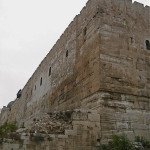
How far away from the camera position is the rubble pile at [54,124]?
21.7 feet

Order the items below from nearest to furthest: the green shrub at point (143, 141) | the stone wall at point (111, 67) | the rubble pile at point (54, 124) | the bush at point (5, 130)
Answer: the bush at point (5, 130), the rubble pile at point (54, 124), the green shrub at point (143, 141), the stone wall at point (111, 67)

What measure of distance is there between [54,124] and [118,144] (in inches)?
78.2

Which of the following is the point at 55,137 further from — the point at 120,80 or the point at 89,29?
the point at 89,29

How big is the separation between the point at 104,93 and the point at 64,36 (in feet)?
19.7

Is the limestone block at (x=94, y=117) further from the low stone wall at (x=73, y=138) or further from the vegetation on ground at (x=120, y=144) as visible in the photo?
the vegetation on ground at (x=120, y=144)

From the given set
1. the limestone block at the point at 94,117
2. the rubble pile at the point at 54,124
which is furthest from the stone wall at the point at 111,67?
the rubble pile at the point at 54,124

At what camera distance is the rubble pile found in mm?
6624

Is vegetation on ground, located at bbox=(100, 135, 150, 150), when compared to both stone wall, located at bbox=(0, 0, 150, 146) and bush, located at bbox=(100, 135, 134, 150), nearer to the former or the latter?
bush, located at bbox=(100, 135, 134, 150)

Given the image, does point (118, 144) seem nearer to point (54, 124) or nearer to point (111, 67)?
point (54, 124)

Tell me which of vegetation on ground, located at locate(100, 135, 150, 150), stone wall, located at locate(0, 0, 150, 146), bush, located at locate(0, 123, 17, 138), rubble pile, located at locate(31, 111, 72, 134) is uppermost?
stone wall, located at locate(0, 0, 150, 146)

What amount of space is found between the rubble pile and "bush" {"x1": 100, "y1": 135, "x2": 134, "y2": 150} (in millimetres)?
1265

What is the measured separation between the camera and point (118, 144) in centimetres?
631

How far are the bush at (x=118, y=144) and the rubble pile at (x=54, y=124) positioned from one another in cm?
127

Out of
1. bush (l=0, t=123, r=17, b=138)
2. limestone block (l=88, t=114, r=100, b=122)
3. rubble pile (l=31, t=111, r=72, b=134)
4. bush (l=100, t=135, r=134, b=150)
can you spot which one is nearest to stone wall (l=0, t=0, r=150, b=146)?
limestone block (l=88, t=114, r=100, b=122)
